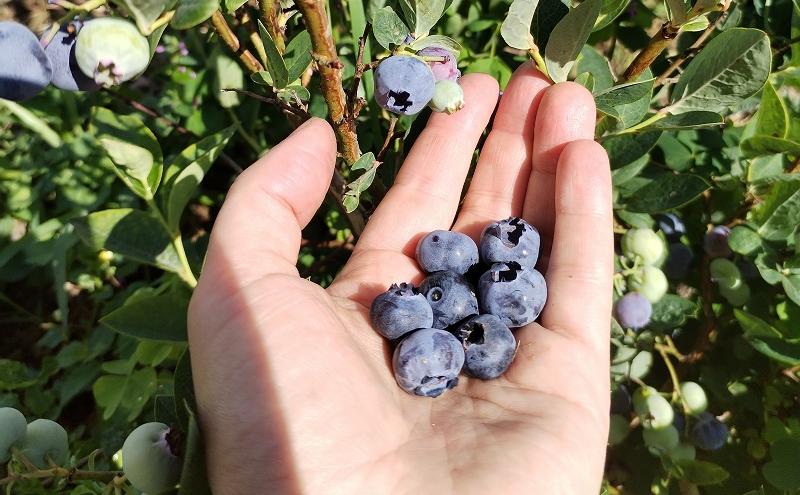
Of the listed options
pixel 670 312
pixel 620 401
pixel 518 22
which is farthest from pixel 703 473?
pixel 518 22

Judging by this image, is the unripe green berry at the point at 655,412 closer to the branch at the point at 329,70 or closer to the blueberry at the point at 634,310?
the blueberry at the point at 634,310

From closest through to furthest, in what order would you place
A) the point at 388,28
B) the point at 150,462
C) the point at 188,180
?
the point at 150,462
the point at 388,28
the point at 188,180

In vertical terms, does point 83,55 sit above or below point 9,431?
above

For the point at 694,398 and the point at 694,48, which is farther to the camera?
the point at 694,398

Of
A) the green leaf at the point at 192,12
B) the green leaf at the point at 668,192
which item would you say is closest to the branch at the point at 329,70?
the green leaf at the point at 192,12

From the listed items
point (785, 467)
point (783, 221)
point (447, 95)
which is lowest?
point (785, 467)

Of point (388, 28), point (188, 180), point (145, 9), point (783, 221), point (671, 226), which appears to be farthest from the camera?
point (671, 226)

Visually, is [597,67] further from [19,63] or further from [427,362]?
[19,63]

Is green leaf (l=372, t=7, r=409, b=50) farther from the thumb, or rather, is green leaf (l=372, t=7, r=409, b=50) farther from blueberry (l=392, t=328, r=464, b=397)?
blueberry (l=392, t=328, r=464, b=397)
